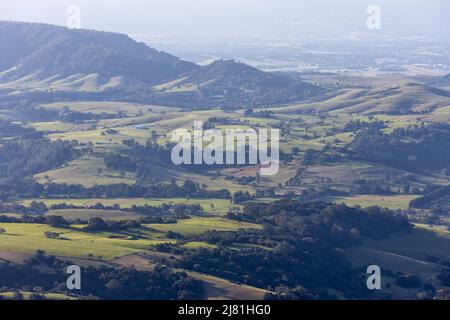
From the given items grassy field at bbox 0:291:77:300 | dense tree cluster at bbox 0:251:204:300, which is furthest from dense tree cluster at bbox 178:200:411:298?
grassy field at bbox 0:291:77:300

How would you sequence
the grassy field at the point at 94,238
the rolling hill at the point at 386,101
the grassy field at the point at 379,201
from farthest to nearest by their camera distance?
the rolling hill at the point at 386,101
the grassy field at the point at 379,201
the grassy field at the point at 94,238

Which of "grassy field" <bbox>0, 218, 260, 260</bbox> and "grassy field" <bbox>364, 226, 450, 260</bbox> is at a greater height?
"grassy field" <bbox>0, 218, 260, 260</bbox>

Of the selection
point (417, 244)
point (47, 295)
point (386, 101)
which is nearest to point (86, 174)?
point (417, 244)

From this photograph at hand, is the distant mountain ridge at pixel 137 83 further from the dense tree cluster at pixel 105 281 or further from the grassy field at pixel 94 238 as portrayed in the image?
the dense tree cluster at pixel 105 281

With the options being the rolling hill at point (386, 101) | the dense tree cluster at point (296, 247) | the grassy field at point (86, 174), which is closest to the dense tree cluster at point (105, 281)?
the dense tree cluster at point (296, 247)

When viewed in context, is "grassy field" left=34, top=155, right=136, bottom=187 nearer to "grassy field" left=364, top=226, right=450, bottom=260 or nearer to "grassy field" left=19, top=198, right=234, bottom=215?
"grassy field" left=19, top=198, right=234, bottom=215

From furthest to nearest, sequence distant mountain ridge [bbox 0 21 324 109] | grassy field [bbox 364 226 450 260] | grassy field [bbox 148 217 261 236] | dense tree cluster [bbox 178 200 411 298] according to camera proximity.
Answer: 1. distant mountain ridge [bbox 0 21 324 109]
2. grassy field [bbox 364 226 450 260]
3. grassy field [bbox 148 217 261 236]
4. dense tree cluster [bbox 178 200 411 298]

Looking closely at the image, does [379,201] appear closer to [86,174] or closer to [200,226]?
[86,174]

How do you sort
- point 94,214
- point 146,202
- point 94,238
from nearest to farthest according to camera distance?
point 94,238 → point 94,214 → point 146,202

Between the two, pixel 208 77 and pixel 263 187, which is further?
pixel 208 77
